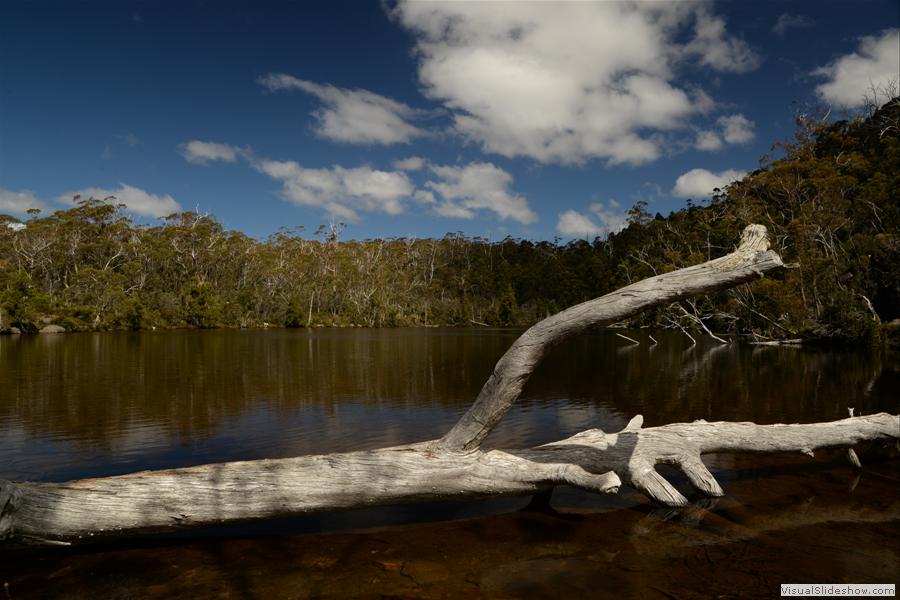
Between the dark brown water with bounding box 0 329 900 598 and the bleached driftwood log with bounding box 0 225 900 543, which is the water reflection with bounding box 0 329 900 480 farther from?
the bleached driftwood log with bounding box 0 225 900 543

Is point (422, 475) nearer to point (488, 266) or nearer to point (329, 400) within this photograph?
point (329, 400)

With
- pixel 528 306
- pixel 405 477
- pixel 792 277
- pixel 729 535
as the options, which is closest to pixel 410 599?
pixel 405 477

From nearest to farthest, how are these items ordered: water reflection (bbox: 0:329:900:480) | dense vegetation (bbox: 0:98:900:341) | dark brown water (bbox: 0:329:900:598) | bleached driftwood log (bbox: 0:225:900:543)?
dark brown water (bbox: 0:329:900:598), bleached driftwood log (bbox: 0:225:900:543), water reflection (bbox: 0:329:900:480), dense vegetation (bbox: 0:98:900:341)

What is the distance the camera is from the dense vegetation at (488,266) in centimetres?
3150

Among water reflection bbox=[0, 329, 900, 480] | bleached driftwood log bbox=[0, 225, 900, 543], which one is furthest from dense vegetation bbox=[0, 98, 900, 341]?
water reflection bbox=[0, 329, 900, 480]

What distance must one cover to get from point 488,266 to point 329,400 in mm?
89915

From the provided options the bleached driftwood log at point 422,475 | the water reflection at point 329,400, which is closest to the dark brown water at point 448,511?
the water reflection at point 329,400

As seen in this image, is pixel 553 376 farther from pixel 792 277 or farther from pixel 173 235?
pixel 173 235

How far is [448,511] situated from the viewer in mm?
5906

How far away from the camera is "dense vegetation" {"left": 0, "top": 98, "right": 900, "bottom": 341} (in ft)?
103

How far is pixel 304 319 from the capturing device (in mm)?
68812

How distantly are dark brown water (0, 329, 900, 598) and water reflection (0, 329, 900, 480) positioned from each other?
0.25 ft

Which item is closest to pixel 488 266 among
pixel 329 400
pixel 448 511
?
pixel 329 400

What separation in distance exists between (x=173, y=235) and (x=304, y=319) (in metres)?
19.5
